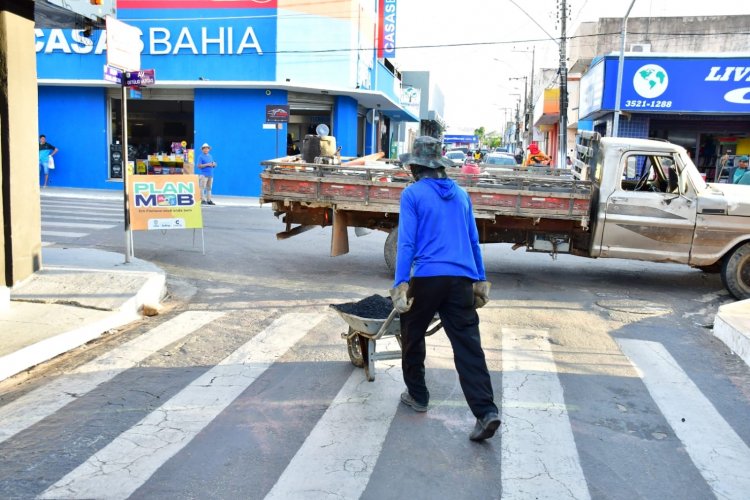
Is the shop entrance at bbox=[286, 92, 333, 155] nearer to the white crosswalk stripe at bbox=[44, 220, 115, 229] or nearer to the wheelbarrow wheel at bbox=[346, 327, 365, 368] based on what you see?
the white crosswalk stripe at bbox=[44, 220, 115, 229]

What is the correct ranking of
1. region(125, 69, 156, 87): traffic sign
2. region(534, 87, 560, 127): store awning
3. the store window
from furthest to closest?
1. region(534, 87, 560, 127): store awning
2. the store window
3. region(125, 69, 156, 87): traffic sign

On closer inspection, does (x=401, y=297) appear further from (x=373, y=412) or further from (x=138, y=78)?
(x=138, y=78)

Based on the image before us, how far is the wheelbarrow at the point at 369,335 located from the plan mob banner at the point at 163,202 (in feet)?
19.3

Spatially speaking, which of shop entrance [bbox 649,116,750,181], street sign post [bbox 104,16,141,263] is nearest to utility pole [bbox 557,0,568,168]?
shop entrance [bbox 649,116,750,181]

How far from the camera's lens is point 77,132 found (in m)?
24.6

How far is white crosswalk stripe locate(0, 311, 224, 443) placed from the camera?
192 inches

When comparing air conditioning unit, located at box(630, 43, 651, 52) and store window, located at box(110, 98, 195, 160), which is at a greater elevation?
air conditioning unit, located at box(630, 43, 651, 52)

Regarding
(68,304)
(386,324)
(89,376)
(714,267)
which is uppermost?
(386,324)

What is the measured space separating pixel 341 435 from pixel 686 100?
2309 cm

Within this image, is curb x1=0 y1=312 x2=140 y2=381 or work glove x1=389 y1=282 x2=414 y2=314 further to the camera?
curb x1=0 y1=312 x2=140 y2=381

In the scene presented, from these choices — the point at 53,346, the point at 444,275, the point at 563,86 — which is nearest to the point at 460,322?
the point at 444,275

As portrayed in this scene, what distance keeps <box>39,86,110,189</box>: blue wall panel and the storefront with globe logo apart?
1760 cm

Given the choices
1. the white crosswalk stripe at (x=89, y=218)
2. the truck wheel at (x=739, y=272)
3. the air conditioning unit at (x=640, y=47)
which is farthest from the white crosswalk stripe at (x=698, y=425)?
the air conditioning unit at (x=640, y=47)

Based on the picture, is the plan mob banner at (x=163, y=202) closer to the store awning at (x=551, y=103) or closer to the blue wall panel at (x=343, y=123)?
the blue wall panel at (x=343, y=123)
